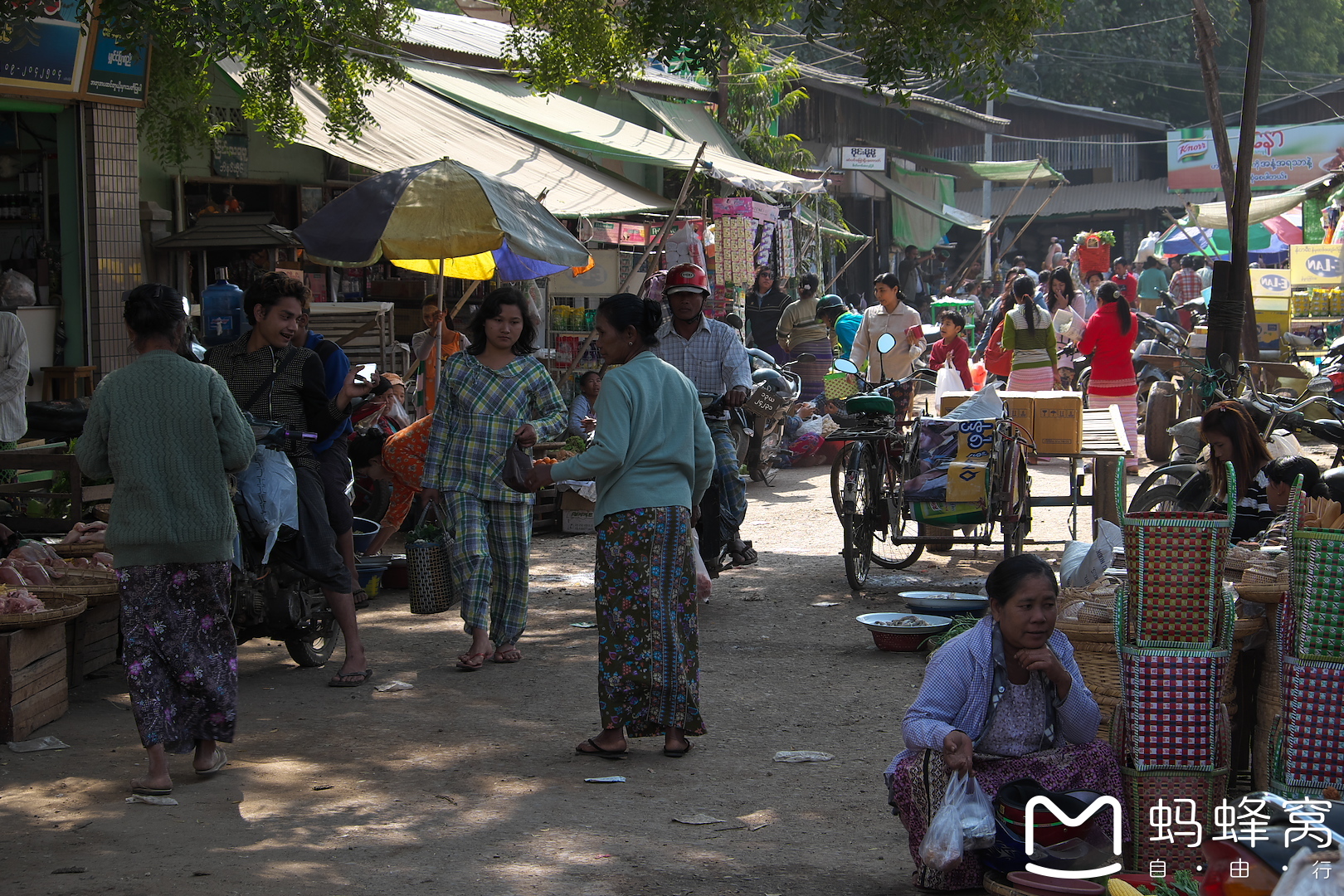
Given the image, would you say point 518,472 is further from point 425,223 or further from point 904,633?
point 425,223

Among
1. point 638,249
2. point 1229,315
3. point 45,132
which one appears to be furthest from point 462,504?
point 638,249

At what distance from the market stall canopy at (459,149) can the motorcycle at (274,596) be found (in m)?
5.73

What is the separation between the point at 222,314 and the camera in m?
7.31

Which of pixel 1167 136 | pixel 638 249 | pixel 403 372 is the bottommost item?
pixel 403 372

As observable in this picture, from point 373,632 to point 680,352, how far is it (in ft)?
7.96

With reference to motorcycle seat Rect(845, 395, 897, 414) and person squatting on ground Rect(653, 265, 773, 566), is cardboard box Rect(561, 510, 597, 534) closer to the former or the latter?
person squatting on ground Rect(653, 265, 773, 566)

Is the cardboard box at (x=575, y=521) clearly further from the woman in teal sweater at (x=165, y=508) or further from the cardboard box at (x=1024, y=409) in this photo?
the woman in teal sweater at (x=165, y=508)

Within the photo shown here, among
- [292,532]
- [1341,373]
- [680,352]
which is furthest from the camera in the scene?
[1341,373]

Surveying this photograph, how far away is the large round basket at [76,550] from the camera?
272 inches

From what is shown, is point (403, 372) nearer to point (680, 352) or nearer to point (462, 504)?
point (680, 352)

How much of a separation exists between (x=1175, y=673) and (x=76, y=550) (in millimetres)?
5387

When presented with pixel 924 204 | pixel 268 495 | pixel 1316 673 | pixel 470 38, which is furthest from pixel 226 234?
pixel 924 204

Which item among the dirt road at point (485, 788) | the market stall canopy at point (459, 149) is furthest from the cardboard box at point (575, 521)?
the dirt road at point (485, 788)

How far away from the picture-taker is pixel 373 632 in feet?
25.3
